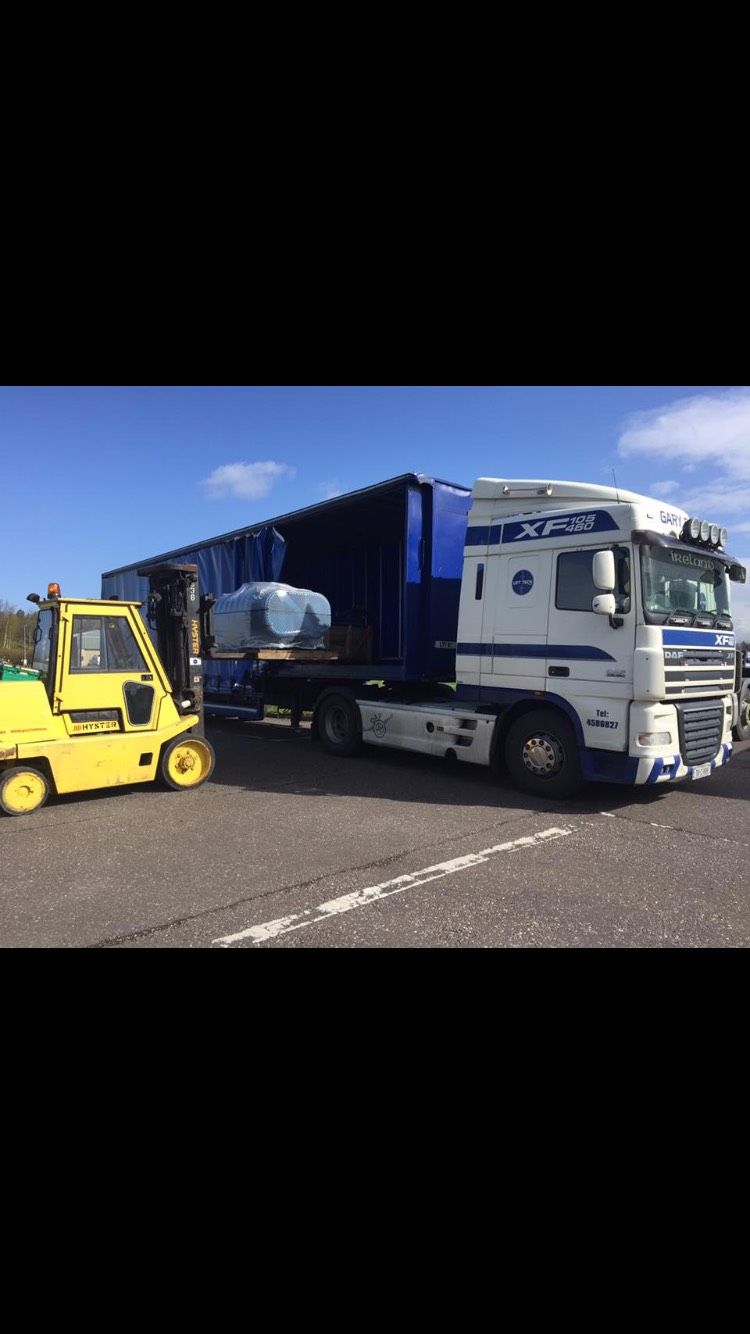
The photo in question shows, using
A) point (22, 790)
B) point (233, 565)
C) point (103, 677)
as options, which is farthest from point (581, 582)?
point (233, 565)

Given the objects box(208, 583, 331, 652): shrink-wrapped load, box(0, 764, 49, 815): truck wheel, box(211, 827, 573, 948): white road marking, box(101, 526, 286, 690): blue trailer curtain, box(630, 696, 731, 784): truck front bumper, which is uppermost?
box(101, 526, 286, 690): blue trailer curtain

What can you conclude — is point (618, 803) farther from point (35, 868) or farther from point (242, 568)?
point (242, 568)

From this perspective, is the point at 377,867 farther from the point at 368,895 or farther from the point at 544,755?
the point at 544,755

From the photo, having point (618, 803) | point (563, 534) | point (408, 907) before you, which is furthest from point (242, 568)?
point (408, 907)

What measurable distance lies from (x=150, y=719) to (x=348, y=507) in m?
3.91

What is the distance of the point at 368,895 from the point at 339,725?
520cm

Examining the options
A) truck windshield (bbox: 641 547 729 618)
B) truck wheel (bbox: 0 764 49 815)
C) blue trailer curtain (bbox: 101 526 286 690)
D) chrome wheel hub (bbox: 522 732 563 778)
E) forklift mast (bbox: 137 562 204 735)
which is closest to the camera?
truck wheel (bbox: 0 764 49 815)

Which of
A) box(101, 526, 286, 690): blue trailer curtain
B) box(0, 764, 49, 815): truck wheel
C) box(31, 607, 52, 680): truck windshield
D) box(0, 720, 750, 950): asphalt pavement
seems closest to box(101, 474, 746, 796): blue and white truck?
box(0, 720, 750, 950): asphalt pavement

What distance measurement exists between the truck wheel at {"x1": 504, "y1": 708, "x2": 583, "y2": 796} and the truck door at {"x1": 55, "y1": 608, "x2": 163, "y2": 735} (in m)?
3.90

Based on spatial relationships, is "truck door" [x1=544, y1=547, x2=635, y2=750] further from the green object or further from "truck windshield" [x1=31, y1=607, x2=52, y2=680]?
the green object

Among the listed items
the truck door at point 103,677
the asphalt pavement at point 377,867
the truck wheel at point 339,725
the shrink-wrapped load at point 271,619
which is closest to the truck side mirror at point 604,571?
the asphalt pavement at point 377,867

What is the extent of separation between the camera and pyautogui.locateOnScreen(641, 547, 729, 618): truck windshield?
6.07 m

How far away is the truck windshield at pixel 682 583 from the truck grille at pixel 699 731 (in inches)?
37.6

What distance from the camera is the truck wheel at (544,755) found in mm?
6445
